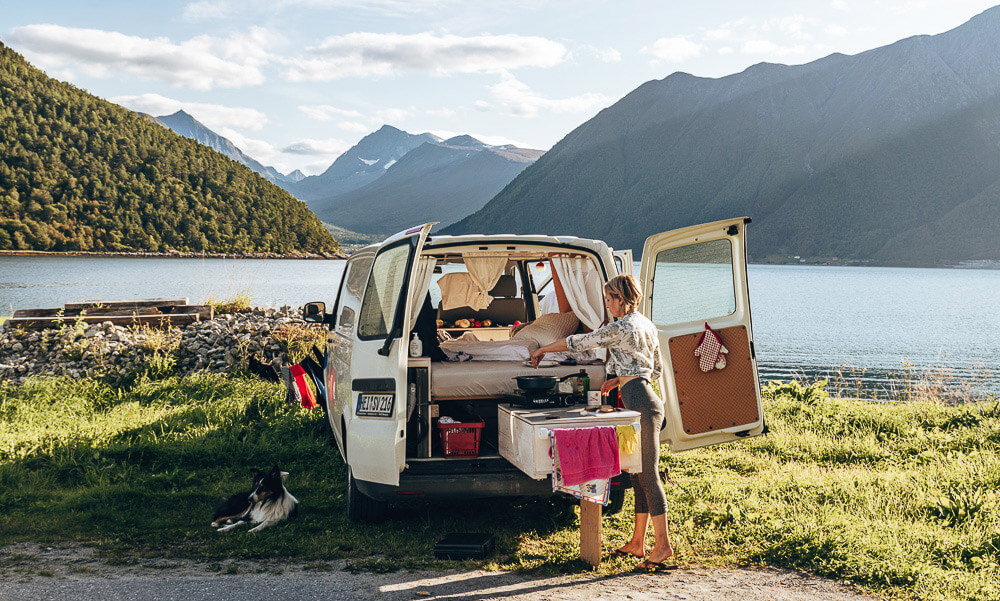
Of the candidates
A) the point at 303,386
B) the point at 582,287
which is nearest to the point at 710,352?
the point at 582,287

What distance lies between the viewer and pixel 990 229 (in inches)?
5025

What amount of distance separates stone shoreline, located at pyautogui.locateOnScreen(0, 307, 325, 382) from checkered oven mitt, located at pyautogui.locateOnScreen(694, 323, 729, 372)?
7637mm

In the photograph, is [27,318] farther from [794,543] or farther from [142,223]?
[142,223]

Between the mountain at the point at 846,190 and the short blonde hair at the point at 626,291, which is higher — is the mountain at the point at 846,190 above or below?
above

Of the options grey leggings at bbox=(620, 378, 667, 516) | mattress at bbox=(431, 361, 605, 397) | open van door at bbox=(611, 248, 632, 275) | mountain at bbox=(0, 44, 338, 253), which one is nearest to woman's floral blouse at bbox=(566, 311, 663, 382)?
grey leggings at bbox=(620, 378, 667, 516)

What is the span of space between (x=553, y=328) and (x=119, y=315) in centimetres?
939

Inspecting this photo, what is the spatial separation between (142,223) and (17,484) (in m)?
78.8

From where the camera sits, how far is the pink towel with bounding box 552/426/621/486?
4051mm

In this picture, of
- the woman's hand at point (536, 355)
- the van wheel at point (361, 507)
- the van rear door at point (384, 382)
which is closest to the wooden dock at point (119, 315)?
the van wheel at point (361, 507)

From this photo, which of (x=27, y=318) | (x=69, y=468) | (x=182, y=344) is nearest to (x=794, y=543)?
(x=69, y=468)

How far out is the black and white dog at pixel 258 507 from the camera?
5.04 meters

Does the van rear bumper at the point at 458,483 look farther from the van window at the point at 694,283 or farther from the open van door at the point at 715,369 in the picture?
the van window at the point at 694,283

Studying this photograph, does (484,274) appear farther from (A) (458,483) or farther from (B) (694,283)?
(A) (458,483)

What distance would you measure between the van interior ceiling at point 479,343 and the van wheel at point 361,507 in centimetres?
49
